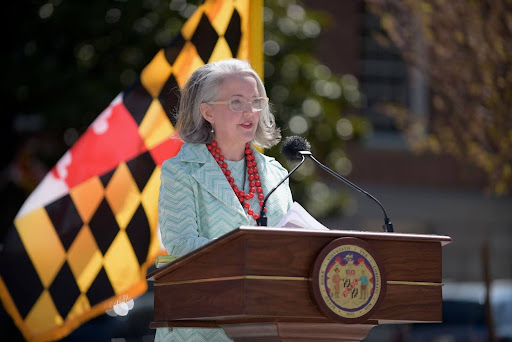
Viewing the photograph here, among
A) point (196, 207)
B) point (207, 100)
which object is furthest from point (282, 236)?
point (207, 100)

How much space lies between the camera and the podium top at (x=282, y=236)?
2.82 meters

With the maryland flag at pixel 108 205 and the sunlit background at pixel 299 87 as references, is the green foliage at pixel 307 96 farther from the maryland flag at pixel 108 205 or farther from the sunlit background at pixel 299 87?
the maryland flag at pixel 108 205

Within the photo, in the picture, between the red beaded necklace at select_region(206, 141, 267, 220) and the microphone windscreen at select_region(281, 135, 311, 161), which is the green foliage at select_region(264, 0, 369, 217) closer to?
the red beaded necklace at select_region(206, 141, 267, 220)

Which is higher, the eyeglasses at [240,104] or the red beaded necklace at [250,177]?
the eyeglasses at [240,104]

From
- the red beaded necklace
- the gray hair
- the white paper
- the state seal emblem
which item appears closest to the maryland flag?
the gray hair

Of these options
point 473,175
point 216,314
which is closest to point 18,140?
point 216,314

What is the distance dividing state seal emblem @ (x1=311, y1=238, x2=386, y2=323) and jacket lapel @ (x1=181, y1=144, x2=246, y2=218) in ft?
2.10

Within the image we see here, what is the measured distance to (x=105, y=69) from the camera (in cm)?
1033

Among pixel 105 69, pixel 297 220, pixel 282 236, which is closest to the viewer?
pixel 282 236

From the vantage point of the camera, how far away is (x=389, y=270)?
3010 millimetres

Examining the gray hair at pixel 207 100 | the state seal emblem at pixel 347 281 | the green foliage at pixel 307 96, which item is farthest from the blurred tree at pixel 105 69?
the state seal emblem at pixel 347 281

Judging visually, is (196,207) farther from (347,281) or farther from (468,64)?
(468,64)

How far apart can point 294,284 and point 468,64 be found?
20.3 ft

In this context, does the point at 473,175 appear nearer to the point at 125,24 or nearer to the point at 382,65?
the point at 382,65
